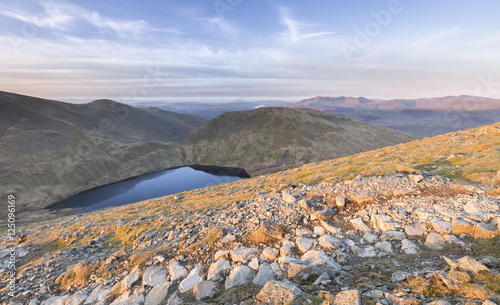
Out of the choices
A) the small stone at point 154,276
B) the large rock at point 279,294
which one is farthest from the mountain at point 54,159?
the large rock at point 279,294

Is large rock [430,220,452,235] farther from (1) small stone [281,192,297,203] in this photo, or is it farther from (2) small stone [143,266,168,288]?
(2) small stone [143,266,168,288]

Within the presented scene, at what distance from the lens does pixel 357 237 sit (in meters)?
11.4

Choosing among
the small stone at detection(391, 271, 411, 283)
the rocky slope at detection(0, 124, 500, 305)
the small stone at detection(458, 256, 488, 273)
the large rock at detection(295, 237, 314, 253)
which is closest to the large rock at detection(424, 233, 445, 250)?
the rocky slope at detection(0, 124, 500, 305)

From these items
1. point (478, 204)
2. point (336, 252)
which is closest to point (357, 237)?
point (336, 252)

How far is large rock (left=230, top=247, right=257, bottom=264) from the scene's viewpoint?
10.6m

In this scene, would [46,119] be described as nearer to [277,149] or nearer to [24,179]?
[24,179]

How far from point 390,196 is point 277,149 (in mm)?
181912

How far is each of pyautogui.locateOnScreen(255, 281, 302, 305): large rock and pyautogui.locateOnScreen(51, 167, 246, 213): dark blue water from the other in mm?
117610

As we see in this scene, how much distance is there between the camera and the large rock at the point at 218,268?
10.0m

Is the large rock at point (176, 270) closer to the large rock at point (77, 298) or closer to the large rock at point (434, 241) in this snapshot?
the large rock at point (77, 298)

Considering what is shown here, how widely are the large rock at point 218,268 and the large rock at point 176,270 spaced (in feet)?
4.79

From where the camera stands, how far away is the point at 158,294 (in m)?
9.56

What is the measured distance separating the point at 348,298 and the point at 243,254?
574 centimetres

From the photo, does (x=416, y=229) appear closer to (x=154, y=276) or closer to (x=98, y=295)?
(x=154, y=276)
